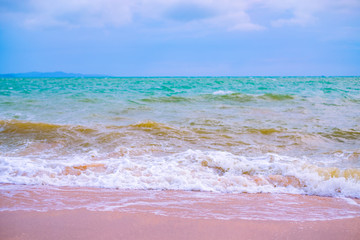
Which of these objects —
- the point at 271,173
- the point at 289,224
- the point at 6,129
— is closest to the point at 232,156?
the point at 271,173

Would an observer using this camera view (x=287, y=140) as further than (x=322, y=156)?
Yes

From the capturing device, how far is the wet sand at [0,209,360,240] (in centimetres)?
238

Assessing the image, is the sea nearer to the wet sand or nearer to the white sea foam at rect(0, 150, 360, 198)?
the white sea foam at rect(0, 150, 360, 198)

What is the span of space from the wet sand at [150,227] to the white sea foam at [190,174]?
94 centimetres

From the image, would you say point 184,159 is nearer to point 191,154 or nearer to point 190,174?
point 191,154

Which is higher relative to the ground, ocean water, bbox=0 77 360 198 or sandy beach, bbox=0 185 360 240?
ocean water, bbox=0 77 360 198

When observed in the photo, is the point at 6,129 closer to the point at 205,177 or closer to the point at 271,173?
the point at 205,177

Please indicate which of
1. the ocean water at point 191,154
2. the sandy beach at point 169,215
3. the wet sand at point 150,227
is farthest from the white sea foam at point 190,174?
the wet sand at point 150,227

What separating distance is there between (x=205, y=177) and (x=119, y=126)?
390cm

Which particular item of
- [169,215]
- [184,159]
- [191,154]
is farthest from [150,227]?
[191,154]

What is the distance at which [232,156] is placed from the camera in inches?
192

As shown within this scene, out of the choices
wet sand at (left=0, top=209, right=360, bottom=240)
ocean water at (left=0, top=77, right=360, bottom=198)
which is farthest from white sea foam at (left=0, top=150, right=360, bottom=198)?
wet sand at (left=0, top=209, right=360, bottom=240)

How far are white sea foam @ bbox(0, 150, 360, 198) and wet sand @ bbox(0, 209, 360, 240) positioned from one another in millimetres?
937

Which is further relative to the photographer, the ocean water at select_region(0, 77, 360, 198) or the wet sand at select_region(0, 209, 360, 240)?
the ocean water at select_region(0, 77, 360, 198)
